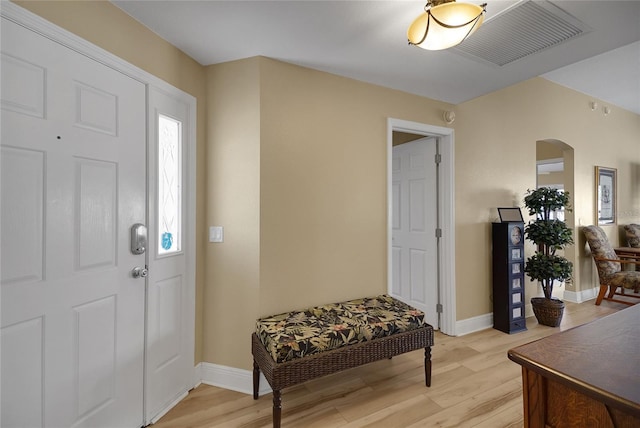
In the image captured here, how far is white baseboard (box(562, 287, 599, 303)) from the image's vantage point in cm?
416

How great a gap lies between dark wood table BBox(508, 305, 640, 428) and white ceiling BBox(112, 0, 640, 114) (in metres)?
1.69

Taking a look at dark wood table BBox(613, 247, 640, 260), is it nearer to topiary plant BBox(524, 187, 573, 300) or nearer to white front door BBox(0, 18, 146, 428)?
topiary plant BBox(524, 187, 573, 300)

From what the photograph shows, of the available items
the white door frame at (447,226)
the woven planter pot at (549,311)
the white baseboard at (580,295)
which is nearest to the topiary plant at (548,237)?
the woven planter pot at (549,311)

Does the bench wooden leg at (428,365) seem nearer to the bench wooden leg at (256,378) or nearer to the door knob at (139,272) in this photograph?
the bench wooden leg at (256,378)

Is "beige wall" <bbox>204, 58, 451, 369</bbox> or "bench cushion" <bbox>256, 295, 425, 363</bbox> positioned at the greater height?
"beige wall" <bbox>204, 58, 451, 369</bbox>

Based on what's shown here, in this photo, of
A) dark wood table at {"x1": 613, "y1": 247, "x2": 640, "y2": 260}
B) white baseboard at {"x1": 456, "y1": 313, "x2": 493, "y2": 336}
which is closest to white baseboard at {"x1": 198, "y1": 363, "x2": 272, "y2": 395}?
white baseboard at {"x1": 456, "y1": 313, "x2": 493, "y2": 336}

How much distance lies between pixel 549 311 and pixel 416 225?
5.65 feet

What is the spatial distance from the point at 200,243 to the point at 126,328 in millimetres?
724

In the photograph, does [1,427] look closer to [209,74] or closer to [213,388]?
[213,388]

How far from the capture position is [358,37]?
1.89m

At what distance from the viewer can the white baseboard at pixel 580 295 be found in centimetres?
416

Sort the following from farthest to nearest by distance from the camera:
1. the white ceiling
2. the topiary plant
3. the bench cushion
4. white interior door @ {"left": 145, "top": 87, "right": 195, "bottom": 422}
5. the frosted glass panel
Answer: the topiary plant < the frosted glass panel < white interior door @ {"left": 145, "top": 87, "right": 195, "bottom": 422} < the bench cushion < the white ceiling

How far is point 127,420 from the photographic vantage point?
66.9 inches

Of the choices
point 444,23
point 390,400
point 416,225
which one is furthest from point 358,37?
point 390,400
